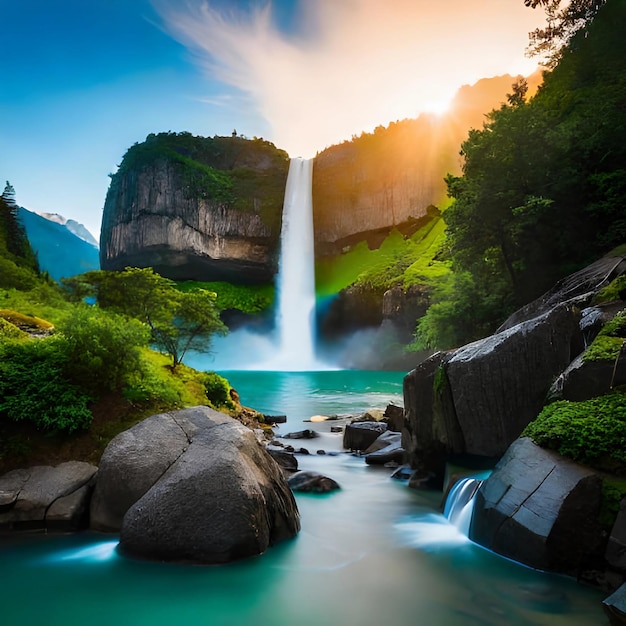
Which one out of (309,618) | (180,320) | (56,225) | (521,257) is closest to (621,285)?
(309,618)

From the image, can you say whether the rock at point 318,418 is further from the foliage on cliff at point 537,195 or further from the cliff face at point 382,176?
the cliff face at point 382,176

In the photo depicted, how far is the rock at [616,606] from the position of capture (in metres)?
4.14

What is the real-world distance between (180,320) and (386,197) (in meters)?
56.5

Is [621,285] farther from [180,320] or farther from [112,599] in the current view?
[180,320]

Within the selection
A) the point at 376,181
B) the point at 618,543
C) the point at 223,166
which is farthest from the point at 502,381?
the point at 223,166

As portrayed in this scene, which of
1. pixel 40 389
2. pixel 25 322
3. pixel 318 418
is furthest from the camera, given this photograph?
pixel 318 418

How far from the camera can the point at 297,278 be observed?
6222cm

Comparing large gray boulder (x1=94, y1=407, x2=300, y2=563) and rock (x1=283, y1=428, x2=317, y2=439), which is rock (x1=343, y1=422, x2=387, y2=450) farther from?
large gray boulder (x1=94, y1=407, x2=300, y2=563)

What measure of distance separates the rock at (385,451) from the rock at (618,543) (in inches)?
265

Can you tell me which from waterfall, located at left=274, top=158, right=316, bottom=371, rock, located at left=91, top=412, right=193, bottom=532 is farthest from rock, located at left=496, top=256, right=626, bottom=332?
waterfall, located at left=274, top=158, right=316, bottom=371

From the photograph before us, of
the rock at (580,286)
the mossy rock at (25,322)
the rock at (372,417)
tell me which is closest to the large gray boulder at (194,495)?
the mossy rock at (25,322)

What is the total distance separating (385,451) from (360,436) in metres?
1.80

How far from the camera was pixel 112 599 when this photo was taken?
5.06 meters

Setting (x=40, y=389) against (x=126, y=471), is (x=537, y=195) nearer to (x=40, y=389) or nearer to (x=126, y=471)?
(x=126, y=471)
